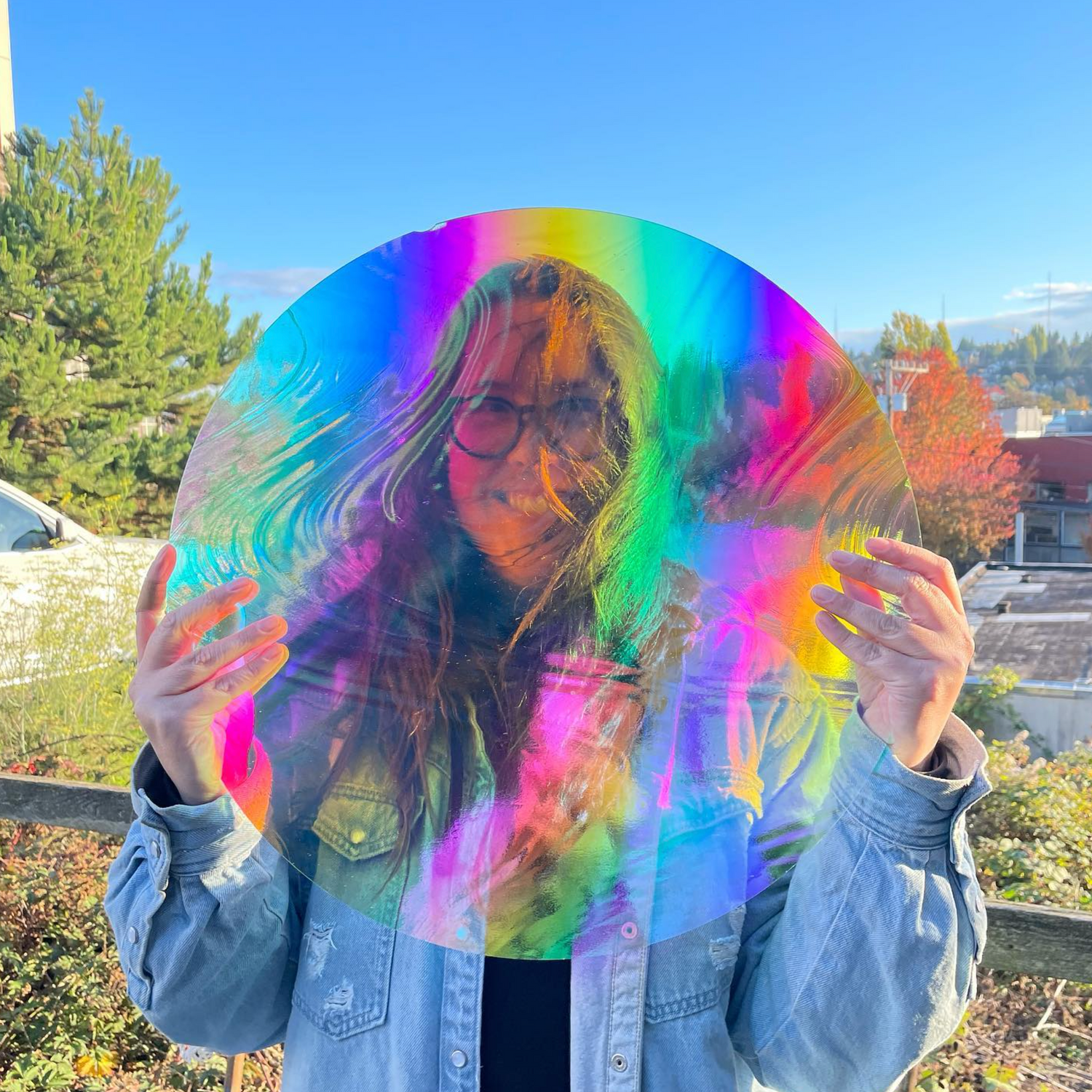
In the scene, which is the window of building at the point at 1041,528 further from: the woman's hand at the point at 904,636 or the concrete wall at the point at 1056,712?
the woman's hand at the point at 904,636

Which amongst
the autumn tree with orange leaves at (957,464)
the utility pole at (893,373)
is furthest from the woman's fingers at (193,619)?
the autumn tree with orange leaves at (957,464)

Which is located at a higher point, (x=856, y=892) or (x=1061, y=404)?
(x=1061, y=404)

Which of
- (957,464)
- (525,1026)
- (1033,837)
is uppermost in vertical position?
(957,464)

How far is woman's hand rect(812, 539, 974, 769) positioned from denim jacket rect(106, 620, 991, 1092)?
0.11 feet

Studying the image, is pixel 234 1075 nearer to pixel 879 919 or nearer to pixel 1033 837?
pixel 879 919

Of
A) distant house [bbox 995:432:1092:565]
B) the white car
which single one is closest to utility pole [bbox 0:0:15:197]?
the white car

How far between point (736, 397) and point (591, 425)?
13cm

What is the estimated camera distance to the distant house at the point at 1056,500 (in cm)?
3178

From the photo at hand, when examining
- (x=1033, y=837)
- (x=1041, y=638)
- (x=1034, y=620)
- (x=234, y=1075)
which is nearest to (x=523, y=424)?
(x=234, y=1075)

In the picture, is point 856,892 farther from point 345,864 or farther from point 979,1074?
point 979,1074

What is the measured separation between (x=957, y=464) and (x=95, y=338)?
2568 centimetres

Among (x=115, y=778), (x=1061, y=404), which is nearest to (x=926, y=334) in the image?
(x=115, y=778)

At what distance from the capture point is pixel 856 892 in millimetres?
823

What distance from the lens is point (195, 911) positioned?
890 millimetres
